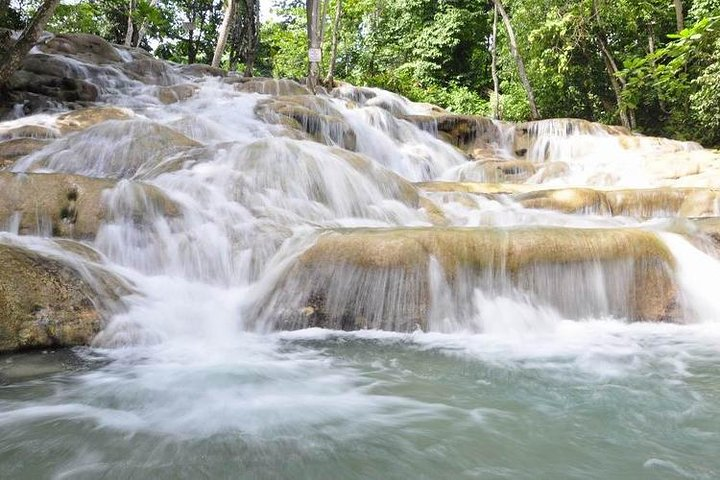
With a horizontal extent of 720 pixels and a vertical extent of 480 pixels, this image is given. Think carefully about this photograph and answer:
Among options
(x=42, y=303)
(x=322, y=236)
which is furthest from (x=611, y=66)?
(x=42, y=303)

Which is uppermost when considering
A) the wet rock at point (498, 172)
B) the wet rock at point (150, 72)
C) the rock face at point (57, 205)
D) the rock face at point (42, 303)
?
the wet rock at point (150, 72)

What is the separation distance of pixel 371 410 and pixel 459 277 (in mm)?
2068

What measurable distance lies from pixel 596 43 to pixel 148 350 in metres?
17.9

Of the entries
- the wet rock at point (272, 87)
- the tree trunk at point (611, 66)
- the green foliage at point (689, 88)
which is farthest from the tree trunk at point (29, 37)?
the tree trunk at point (611, 66)

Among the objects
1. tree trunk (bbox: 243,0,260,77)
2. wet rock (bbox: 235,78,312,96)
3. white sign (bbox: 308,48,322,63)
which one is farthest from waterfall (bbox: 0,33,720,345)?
tree trunk (bbox: 243,0,260,77)

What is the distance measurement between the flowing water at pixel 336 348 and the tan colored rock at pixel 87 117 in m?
1.34

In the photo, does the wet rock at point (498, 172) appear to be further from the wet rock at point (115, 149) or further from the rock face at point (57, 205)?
the rock face at point (57, 205)

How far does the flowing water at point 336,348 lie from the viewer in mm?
2281

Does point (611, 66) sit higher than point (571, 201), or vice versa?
point (611, 66)

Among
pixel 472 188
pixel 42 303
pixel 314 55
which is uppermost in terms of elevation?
pixel 314 55

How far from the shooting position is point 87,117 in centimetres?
964

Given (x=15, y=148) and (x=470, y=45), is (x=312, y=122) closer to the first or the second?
(x=15, y=148)

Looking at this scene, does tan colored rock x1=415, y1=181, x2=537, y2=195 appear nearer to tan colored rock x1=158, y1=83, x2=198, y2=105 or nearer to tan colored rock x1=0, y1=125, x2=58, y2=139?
tan colored rock x1=0, y1=125, x2=58, y2=139

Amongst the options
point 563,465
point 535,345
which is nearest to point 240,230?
point 535,345
